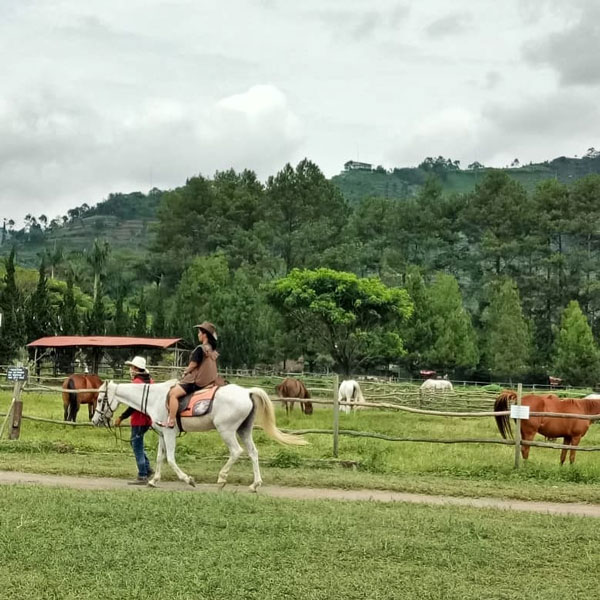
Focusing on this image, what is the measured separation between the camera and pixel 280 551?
634cm

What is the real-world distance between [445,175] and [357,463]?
148889mm

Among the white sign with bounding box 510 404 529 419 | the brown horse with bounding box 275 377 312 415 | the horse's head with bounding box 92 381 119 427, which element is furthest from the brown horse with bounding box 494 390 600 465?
the brown horse with bounding box 275 377 312 415

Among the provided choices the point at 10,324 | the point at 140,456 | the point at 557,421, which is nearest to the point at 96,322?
the point at 10,324

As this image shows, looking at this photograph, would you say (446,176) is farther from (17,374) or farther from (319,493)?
(319,493)

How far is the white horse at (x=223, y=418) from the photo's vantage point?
1024cm

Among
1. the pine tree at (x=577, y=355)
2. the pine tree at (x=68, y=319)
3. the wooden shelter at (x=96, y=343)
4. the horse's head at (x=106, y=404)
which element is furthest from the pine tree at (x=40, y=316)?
the horse's head at (x=106, y=404)

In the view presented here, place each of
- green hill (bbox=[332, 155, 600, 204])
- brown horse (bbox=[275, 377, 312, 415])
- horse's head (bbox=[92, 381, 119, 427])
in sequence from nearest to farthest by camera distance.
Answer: horse's head (bbox=[92, 381, 119, 427]), brown horse (bbox=[275, 377, 312, 415]), green hill (bbox=[332, 155, 600, 204])

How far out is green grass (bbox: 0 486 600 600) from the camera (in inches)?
216

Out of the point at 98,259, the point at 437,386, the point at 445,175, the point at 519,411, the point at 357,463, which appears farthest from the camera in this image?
the point at 445,175

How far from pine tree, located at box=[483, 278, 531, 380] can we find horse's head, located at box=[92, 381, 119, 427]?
4232 cm

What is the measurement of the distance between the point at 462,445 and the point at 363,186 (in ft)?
438

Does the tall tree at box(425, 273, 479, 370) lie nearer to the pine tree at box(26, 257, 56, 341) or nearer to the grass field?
the pine tree at box(26, 257, 56, 341)

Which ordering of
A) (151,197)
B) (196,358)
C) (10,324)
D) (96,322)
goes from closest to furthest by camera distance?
1. (196,358)
2. (10,324)
3. (96,322)
4. (151,197)

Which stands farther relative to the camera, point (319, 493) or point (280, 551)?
point (319, 493)
